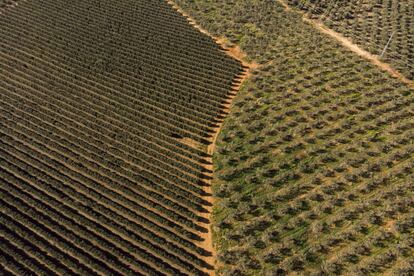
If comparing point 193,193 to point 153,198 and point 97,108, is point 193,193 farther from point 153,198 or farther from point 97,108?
point 97,108

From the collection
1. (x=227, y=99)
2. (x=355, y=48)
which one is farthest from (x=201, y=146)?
(x=355, y=48)

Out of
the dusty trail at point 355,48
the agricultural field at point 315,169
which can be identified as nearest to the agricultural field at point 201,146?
the agricultural field at point 315,169

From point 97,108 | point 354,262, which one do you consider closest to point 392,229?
point 354,262

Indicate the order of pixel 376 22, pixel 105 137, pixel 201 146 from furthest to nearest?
1. pixel 376 22
2. pixel 105 137
3. pixel 201 146

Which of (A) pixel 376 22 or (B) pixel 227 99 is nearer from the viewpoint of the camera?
(B) pixel 227 99

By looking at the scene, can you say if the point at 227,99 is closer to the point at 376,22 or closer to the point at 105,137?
the point at 105,137

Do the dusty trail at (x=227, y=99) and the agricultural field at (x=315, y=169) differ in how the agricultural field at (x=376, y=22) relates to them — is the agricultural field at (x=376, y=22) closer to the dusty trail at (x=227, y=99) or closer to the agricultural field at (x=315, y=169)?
the agricultural field at (x=315, y=169)

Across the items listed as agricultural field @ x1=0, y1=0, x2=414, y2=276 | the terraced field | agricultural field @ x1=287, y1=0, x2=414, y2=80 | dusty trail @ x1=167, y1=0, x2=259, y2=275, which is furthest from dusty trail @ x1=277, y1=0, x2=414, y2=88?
the terraced field
